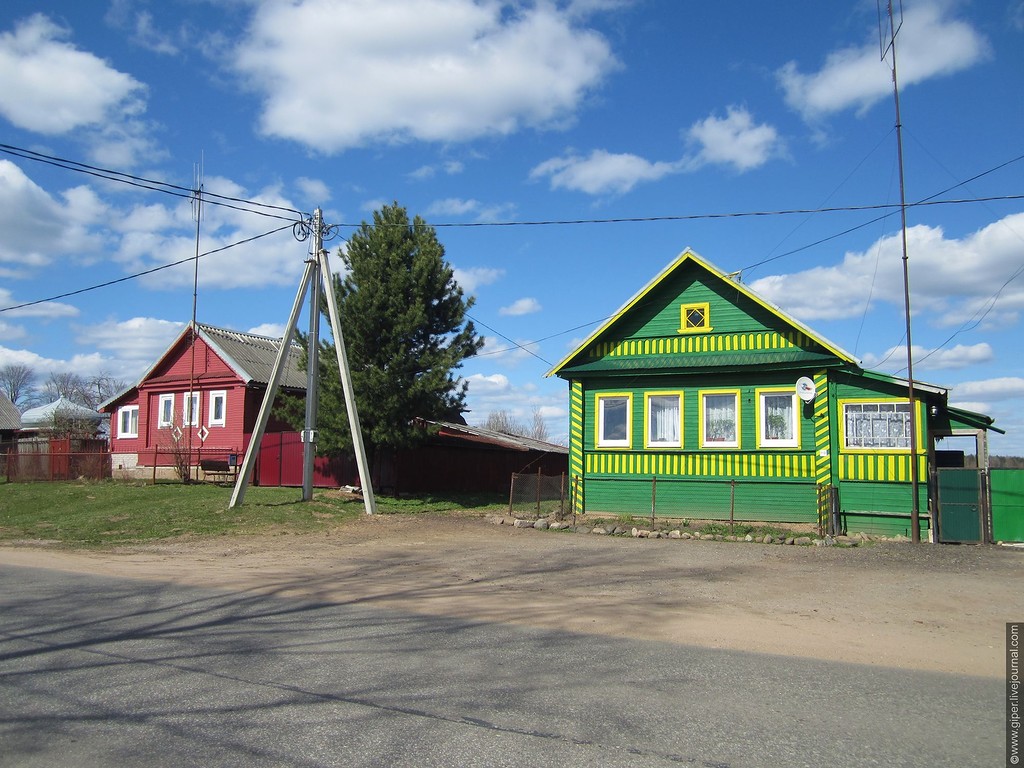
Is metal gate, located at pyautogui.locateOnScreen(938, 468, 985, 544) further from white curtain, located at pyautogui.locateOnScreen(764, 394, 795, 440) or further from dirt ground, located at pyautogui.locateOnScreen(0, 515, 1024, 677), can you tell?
white curtain, located at pyautogui.locateOnScreen(764, 394, 795, 440)

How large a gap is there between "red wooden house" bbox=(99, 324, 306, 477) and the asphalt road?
2331 centimetres

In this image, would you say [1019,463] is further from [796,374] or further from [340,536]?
[340,536]

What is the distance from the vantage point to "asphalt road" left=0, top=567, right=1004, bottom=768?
17.2ft

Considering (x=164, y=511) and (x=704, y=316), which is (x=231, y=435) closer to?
(x=164, y=511)

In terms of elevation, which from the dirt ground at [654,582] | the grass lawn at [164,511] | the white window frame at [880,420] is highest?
the white window frame at [880,420]

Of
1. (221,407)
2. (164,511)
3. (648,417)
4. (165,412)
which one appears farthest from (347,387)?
(165,412)

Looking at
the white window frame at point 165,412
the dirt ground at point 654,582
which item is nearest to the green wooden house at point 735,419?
the dirt ground at point 654,582

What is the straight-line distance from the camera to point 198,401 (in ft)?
113

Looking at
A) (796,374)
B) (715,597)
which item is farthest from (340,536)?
(796,374)

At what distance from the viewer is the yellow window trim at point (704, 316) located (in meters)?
21.2

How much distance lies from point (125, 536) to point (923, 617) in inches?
644

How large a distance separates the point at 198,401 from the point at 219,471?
5554 mm

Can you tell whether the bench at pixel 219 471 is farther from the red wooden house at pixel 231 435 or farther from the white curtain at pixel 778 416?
the white curtain at pixel 778 416

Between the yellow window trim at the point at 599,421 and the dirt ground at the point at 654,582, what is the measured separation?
348cm
